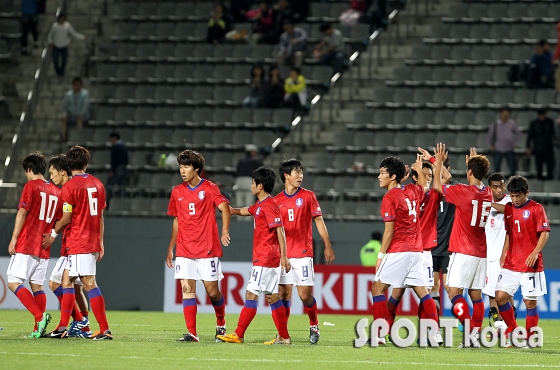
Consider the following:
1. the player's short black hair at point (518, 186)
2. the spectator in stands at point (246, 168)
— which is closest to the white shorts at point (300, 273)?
the player's short black hair at point (518, 186)

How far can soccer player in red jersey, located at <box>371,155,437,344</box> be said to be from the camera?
11547mm

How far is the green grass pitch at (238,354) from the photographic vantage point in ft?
31.3

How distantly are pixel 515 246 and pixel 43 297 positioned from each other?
5357 millimetres

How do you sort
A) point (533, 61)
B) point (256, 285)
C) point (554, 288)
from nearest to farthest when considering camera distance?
point (256, 285) < point (554, 288) < point (533, 61)

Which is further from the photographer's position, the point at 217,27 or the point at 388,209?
the point at 217,27

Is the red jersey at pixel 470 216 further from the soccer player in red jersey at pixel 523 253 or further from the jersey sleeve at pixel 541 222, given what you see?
the jersey sleeve at pixel 541 222

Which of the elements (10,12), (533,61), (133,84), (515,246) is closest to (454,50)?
(533,61)

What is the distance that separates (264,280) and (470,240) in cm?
247

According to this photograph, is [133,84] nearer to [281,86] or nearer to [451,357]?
[281,86]

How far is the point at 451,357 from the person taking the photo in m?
10.5

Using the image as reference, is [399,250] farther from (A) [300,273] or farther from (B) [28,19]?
(B) [28,19]

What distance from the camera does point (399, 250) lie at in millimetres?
11570

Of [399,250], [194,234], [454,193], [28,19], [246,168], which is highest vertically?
[28,19]

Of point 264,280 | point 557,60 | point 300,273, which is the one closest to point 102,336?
point 264,280
